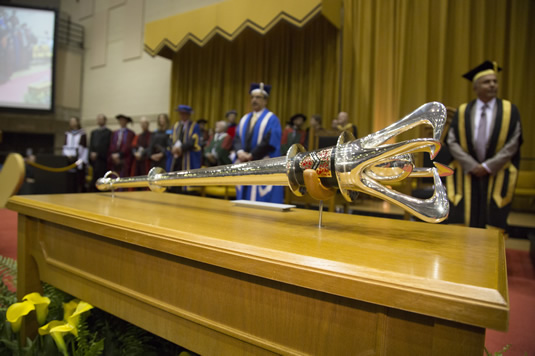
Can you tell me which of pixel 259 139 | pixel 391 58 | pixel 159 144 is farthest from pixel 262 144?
pixel 159 144

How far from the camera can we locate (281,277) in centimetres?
61

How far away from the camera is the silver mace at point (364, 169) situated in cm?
72

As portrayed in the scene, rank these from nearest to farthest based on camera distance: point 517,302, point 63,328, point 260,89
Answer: point 63,328 < point 517,302 < point 260,89

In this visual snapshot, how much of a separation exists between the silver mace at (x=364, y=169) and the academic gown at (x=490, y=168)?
7.06 feet

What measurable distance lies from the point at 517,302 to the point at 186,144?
13.5 ft

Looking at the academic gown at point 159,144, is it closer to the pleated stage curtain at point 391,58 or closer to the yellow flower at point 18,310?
the pleated stage curtain at point 391,58

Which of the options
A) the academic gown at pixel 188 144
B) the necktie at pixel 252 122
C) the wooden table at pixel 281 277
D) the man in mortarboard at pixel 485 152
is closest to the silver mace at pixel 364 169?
the wooden table at pixel 281 277

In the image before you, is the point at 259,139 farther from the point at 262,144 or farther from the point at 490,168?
the point at 490,168

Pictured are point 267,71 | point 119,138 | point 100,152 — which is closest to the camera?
point 119,138

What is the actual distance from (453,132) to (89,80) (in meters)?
11.2

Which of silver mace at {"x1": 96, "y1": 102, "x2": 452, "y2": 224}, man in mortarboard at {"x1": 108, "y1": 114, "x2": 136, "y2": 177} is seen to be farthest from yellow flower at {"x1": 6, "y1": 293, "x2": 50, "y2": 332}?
man in mortarboard at {"x1": 108, "y1": 114, "x2": 136, "y2": 177}

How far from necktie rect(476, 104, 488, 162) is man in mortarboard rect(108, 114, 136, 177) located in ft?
20.7

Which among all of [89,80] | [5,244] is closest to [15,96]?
[89,80]

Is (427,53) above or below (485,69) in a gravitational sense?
above
